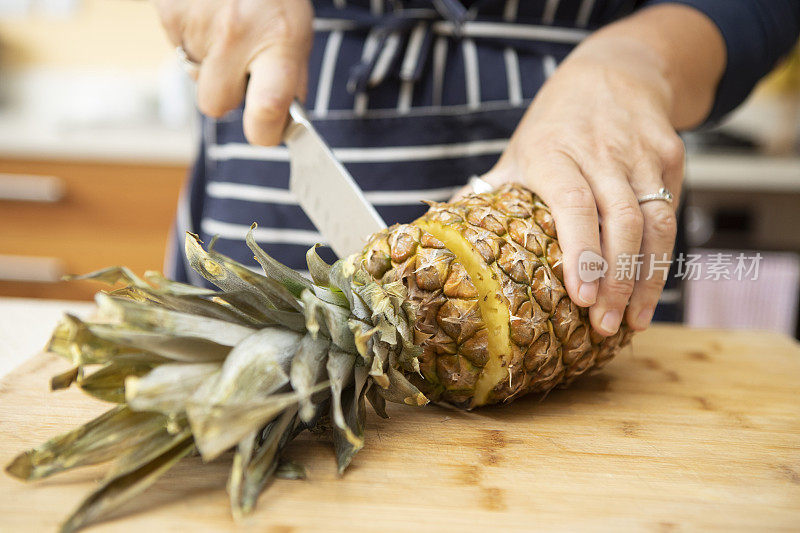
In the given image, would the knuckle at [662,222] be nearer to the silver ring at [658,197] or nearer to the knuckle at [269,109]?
the silver ring at [658,197]

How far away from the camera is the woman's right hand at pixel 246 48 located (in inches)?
42.2

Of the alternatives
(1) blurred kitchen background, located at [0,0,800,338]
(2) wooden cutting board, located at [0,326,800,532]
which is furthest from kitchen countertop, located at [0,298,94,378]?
(1) blurred kitchen background, located at [0,0,800,338]

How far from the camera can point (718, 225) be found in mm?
2314

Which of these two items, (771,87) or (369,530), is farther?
(771,87)

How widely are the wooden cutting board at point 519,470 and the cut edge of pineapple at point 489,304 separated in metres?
0.08

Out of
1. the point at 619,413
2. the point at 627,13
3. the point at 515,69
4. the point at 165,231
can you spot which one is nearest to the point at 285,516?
the point at 619,413

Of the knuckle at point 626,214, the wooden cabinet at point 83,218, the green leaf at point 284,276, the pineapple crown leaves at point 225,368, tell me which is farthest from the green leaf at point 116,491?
the wooden cabinet at point 83,218

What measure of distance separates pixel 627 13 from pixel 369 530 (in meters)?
1.12

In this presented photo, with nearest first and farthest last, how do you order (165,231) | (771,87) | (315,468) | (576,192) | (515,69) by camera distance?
1. (315,468)
2. (576,192)
3. (515,69)
4. (165,231)
5. (771,87)

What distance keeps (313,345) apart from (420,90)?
2.38 feet

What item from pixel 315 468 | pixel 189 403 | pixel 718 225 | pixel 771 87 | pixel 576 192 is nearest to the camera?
pixel 189 403

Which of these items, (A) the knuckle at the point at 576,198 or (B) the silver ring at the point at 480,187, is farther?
(B) the silver ring at the point at 480,187

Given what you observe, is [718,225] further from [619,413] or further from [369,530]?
[369,530]

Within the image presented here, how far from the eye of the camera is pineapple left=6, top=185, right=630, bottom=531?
0.62 meters
